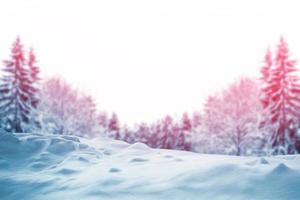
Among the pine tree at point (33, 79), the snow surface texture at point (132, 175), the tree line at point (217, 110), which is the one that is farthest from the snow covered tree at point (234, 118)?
the snow surface texture at point (132, 175)

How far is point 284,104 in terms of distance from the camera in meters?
23.0

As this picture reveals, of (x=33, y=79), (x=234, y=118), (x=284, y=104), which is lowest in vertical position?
(x=234, y=118)

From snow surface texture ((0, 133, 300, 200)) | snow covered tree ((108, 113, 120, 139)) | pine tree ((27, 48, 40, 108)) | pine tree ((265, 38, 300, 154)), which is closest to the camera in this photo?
snow surface texture ((0, 133, 300, 200))

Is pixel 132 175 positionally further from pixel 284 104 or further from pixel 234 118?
pixel 234 118

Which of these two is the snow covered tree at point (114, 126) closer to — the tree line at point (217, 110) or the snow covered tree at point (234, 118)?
the tree line at point (217, 110)

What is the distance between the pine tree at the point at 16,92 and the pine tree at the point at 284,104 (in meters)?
17.6

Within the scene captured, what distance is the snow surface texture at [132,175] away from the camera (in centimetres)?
376

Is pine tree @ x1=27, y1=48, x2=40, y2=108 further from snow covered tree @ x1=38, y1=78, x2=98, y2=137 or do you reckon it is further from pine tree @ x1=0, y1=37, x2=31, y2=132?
snow covered tree @ x1=38, y1=78, x2=98, y2=137

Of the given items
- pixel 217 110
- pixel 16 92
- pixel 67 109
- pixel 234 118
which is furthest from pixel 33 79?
pixel 234 118

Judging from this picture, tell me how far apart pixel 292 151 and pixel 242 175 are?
20483 millimetres

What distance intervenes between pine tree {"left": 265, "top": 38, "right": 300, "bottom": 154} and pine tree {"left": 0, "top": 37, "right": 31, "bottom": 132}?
17614 millimetres

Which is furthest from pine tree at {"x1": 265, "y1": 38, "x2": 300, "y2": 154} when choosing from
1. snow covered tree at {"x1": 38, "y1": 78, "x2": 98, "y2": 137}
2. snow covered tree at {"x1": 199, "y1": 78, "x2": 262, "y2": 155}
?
snow covered tree at {"x1": 38, "y1": 78, "x2": 98, "y2": 137}

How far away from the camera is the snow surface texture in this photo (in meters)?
3.76

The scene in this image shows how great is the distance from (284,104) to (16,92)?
18.9 meters
